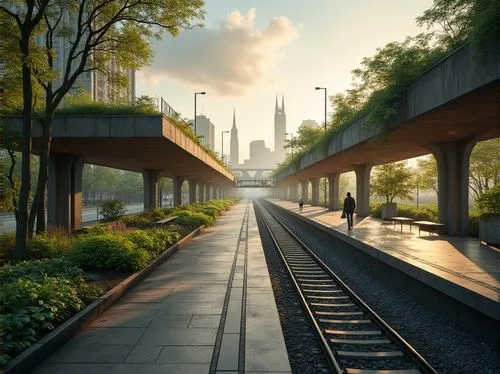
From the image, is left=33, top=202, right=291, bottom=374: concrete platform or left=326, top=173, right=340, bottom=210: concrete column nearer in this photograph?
left=33, top=202, right=291, bottom=374: concrete platform

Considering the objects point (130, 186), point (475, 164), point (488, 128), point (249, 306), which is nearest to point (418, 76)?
point (488, 128)

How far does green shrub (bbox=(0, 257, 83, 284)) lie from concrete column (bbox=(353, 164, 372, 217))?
27.1m

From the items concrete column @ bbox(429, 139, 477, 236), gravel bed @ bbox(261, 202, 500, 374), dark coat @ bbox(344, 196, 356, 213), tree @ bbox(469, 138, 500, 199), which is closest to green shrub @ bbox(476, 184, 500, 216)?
concrete column @ bbox(429, 139, 477, 236)

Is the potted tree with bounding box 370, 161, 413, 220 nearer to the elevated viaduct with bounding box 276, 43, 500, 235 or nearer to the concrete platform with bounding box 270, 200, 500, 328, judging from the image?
the elevated viaduct with bounding box 276, 43, 500, 235

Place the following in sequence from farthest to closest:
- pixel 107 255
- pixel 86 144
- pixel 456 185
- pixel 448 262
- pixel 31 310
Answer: pixel 86 144, pixel 456 185, pixel 107 255, pixel 448 262, pixel 31 310

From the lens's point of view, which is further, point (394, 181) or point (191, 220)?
point (394, 181)

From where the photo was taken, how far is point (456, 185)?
62.1 feet

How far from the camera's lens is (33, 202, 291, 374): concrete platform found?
5930 millimetres

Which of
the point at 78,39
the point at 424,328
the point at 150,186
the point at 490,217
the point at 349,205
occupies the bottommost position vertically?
the point at 424,328

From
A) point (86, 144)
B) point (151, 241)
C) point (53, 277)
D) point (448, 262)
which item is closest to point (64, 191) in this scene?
point (86, 144)

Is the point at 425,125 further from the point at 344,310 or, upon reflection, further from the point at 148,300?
the point at 148,300

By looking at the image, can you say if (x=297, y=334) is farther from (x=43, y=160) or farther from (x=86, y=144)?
(x=86, y=144)

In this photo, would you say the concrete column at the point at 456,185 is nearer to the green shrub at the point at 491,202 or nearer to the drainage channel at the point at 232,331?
the green shrub at the point at 491,202

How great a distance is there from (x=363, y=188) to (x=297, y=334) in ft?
91.6
